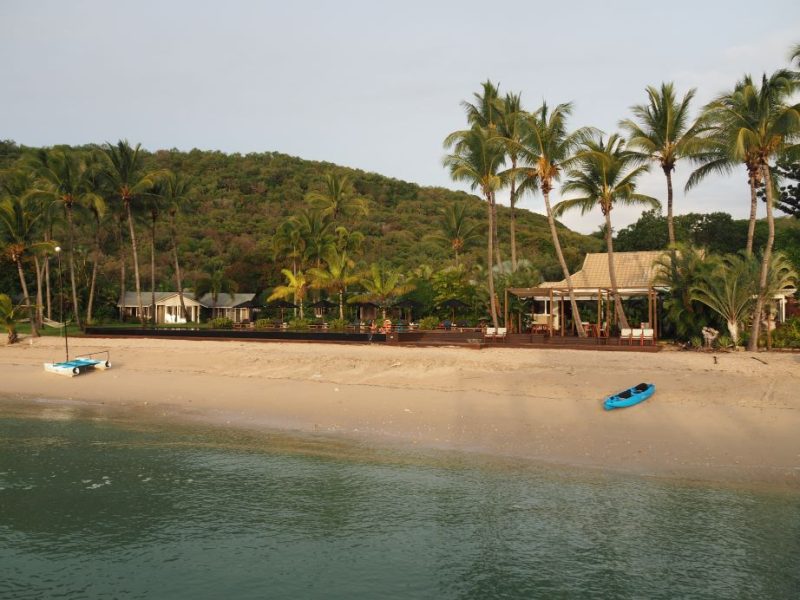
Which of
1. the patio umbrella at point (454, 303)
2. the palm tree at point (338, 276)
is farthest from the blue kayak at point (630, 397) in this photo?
the palm tree at point (338, 276)

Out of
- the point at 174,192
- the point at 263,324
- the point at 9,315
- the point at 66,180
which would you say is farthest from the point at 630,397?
the point at 174,192

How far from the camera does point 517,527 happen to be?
10.8 m

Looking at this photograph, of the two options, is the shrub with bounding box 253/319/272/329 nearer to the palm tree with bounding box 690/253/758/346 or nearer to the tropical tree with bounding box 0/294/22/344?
the tropical tree with bounding box 0/294/22/344

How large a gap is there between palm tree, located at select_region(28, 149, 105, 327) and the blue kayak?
35411 millimetres

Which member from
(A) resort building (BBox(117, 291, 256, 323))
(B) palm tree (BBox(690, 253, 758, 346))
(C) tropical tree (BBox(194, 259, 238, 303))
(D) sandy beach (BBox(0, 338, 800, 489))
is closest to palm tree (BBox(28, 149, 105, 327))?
(A) resort building (BBox(117, 291, 256, 323))

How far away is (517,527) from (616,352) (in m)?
14.3

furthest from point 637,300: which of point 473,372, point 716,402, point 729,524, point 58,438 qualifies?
point 58,438

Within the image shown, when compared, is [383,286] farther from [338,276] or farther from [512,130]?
[512,130]

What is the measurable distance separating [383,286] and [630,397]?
24012 mm

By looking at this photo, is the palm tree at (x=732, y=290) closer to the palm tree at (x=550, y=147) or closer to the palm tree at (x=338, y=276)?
the palm tree at (x=550, y=147)

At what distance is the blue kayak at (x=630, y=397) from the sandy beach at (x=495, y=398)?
0.22 m

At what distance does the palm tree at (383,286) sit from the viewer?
39.3m

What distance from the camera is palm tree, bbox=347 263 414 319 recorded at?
39.3 metres

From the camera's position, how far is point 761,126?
23.0m
